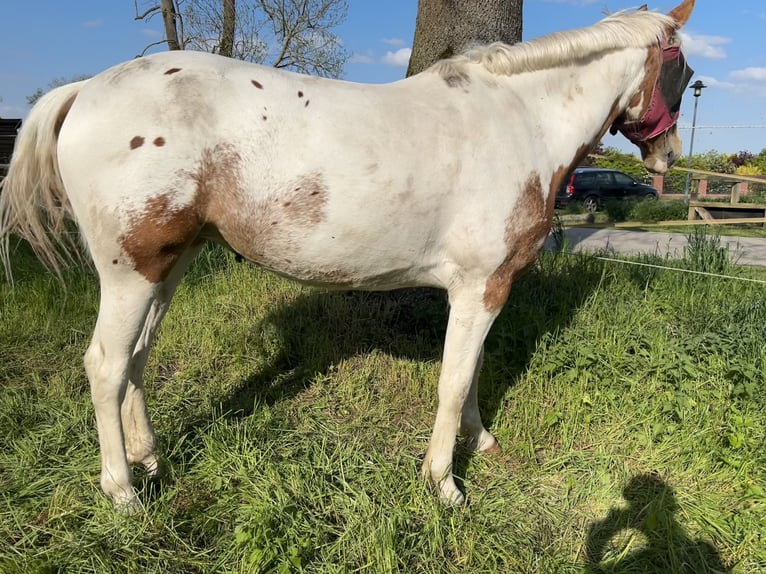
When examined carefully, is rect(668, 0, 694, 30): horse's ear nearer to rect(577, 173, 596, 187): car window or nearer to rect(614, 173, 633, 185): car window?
rect(577, 173, 596, 187): car window

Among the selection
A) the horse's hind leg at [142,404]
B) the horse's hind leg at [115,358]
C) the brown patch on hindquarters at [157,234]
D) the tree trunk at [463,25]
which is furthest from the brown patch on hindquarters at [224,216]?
the tree trunk at [463,25]

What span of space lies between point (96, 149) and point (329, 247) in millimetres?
956

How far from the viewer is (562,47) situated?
8.25 feet

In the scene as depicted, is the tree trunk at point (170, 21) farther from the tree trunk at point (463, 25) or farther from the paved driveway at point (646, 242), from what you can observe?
the paved driveway at point (646, 242)

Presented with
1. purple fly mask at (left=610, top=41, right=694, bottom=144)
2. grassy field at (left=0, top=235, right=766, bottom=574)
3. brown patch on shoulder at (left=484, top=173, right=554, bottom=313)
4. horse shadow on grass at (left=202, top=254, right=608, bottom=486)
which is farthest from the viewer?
horse shadow on grass at (left=202, top=254, right=608, bottom=486)

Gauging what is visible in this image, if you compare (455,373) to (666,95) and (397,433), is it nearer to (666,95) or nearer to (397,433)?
(397,433)

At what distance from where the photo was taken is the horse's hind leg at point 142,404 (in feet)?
8.18

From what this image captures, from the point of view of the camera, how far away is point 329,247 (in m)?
2.15

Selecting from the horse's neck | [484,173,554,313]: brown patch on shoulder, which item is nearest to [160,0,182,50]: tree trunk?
the horse's neck

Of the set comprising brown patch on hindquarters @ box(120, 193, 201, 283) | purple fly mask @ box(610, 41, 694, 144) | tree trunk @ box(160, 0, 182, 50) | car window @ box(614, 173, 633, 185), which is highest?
tree trunk @ box(160, 0, 182, 50)

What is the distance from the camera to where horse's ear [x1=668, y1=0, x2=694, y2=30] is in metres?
2.67

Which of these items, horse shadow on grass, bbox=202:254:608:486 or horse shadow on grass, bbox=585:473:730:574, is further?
horse shadow on grass, bbox=202:254:608:486

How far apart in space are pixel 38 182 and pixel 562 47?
8.19 ft

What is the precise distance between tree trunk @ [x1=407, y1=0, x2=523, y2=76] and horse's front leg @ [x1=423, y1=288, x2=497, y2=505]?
7.75 feet
